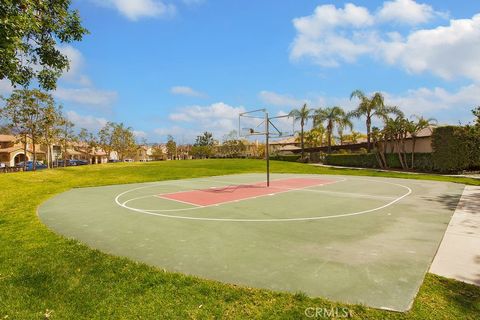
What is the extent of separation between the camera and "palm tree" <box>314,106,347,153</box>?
48750mm

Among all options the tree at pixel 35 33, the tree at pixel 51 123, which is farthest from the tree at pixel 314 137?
the tree at pixel 35 33

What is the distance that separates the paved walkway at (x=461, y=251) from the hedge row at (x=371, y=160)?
2470 cm

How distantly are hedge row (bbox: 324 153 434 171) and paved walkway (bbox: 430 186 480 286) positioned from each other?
24.7 m

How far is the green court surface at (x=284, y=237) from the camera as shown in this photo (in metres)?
5.18

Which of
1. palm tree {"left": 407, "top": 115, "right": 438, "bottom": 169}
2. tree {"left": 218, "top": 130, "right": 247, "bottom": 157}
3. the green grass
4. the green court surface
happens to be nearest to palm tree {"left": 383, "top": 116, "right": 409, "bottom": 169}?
palm tree {"left": 407, "top": 115, "right": 438, "bottom": 169}

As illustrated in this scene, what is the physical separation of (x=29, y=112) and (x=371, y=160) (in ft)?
141

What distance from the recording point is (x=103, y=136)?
215ft

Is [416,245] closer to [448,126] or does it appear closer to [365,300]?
[365,300]

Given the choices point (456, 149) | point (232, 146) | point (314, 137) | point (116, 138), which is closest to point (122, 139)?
point (116, 138)

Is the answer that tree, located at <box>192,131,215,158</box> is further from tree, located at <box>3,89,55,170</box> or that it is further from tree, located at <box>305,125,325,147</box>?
tree, located at <box>3,89,55,170</box>

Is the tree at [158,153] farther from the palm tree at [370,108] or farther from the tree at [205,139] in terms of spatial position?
the palm tree at [370,108]

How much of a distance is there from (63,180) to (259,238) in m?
22.4

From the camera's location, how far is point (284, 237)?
782 cm

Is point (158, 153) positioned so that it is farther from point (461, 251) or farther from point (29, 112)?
point (461, 251)
